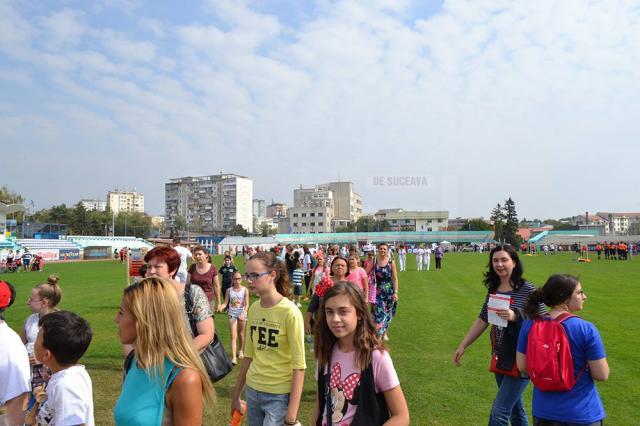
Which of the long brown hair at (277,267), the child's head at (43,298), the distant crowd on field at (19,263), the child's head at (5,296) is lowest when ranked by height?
the distant crowd on field at (19,263)

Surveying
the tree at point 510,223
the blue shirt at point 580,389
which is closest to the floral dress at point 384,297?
the blue shirt at point 580,389

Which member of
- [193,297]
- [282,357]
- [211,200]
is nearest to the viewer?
[282,357]

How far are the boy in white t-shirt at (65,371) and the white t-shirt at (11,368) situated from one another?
0.71m

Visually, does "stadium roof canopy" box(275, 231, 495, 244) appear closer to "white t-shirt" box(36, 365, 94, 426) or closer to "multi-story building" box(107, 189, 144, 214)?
"white t-shirt" box(36, 365, 94, 426)

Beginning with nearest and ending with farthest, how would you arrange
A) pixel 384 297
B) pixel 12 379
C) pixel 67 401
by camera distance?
pixel 67 401, pixel 12 379, pixel 384 297

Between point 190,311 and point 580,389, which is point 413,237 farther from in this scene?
point 580,389

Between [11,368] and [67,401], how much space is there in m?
1.04

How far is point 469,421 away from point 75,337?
4264 mm

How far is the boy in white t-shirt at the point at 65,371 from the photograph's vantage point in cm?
254

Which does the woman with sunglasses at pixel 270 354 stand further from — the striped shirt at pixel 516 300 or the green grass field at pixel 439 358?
the striped shirt at pixel 516 300

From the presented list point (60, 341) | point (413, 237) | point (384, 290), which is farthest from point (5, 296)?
point (413, 237)

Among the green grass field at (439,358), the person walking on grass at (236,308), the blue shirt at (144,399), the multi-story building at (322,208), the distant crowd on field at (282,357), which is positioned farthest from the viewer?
the multi-story building at (322,208)

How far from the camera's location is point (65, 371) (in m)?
2.65

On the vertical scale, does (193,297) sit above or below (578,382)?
above
